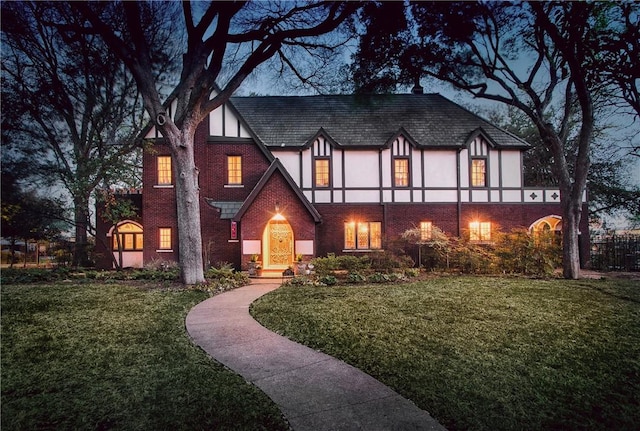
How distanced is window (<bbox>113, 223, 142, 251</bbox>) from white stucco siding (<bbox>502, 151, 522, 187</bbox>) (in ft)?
67.8

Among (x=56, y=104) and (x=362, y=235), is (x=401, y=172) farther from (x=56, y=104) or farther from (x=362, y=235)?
(x=56, y=104)

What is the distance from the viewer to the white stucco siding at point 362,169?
58.1ft

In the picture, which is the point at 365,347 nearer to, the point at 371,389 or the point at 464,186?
the point at 371,389

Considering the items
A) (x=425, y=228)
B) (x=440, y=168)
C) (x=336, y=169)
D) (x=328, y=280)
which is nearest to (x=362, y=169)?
(x=336, y=169)

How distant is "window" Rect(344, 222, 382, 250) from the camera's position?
1753 centimetres

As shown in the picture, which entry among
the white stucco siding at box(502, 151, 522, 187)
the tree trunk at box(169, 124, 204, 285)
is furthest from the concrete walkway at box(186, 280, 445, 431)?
the white stucco siding at box(502, 151, 522, 187)

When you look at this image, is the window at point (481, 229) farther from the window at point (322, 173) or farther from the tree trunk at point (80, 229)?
the tree trunk at point (80, 229)

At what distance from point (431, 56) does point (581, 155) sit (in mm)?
7337

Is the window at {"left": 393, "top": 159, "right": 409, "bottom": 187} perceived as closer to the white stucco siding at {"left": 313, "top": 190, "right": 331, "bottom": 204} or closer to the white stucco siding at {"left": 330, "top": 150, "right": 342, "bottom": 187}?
the white stucco siding at {"left": 330, "top": 150, "right": 342, "bottom": 187}

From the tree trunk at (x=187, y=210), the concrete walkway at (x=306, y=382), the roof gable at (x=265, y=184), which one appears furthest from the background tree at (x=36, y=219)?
the concrete walkway at (x=306, y=382)

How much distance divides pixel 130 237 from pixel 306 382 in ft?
57.6

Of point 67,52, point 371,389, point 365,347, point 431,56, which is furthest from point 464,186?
point 67,52

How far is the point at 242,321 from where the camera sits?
692cm

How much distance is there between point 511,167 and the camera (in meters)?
18.0
